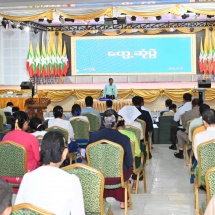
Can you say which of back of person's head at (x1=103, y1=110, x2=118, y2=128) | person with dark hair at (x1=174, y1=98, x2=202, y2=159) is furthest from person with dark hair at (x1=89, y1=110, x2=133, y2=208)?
person with dark hair at (x1=174, y1=98, x2=202, y2=159)

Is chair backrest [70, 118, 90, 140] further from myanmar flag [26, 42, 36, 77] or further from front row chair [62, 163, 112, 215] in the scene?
myanmar flag [26, 42, 36, 77]

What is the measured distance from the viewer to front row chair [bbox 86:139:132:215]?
4.16 metres

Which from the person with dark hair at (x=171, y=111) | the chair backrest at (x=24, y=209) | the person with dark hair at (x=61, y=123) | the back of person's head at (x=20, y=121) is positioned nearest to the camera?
the chair backrest at (x=24, y=209)

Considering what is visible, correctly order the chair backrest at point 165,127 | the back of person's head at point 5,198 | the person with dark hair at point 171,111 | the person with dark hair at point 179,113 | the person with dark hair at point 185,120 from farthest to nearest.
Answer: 1. the person with dark hair at point 171,111
2. the chair backrest at point 165,127
3. the person with dark hair at point 179,113
4. the person with dark hair at point 185,120
5. the back of person's head at point 5,198

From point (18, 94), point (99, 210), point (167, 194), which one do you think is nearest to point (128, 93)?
point (18, 94)

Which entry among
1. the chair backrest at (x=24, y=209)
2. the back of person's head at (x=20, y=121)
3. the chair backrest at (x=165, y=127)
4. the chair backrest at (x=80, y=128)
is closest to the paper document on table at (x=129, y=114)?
the chair backrest at (x=80, y=128)

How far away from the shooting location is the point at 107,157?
13.9ft

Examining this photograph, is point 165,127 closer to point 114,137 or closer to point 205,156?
point 114,137

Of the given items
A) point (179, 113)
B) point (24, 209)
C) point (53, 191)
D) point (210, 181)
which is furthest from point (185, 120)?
point (24, 209)

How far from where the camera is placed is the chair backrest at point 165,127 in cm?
905

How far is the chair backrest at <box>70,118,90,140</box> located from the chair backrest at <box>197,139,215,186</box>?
295 cm

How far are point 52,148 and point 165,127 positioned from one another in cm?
658

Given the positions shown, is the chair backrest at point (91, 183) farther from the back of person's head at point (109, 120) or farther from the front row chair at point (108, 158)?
the back of person's head at point (109, 120)

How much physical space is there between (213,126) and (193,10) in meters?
7.71
